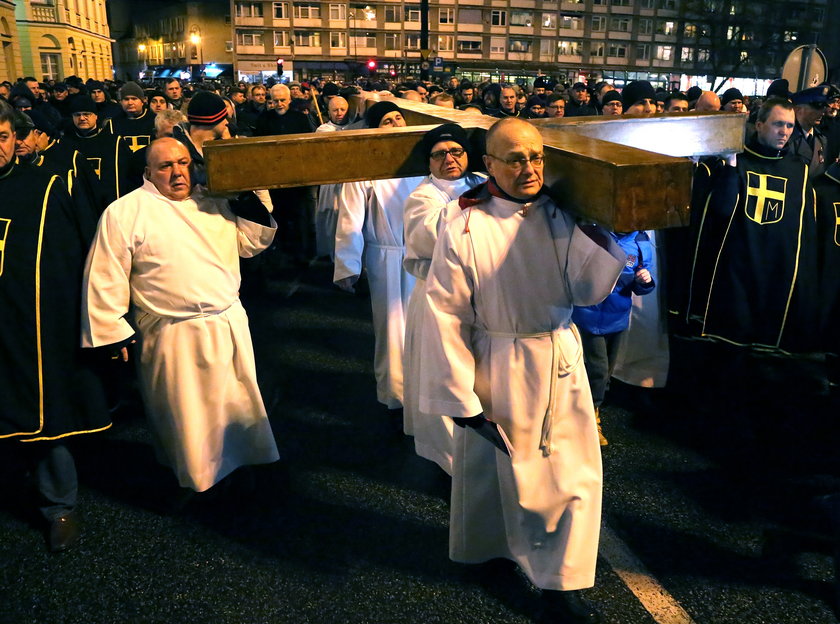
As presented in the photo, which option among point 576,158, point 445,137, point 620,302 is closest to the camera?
point 576,158

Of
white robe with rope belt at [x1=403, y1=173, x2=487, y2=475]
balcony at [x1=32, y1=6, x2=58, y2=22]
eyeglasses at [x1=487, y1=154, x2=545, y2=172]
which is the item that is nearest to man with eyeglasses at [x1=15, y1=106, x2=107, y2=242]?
white robe with rope belt at [x1=403, y1=173, x2=487, y2=475]

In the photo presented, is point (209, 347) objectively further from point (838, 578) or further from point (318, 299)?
point (318, 299)

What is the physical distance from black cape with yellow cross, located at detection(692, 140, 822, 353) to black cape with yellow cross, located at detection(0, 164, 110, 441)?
3.61 metres

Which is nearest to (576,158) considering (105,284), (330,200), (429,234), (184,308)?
(429,234)

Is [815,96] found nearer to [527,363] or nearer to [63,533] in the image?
[527,363]

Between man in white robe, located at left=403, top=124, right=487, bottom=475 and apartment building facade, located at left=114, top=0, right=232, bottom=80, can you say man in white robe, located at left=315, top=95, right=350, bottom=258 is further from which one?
apartment building facade, located at left=114, top=0, right=232, bottom=80

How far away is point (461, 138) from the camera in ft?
11.0

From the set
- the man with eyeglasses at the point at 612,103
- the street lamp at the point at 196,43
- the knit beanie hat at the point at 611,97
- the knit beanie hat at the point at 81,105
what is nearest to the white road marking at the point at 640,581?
the knit beanie hat at the point at 81,105

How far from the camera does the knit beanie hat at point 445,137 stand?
10.2 feet

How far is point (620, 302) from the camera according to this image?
4.52 metres

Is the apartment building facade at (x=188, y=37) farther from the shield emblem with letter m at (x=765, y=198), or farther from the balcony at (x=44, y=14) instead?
the shield emblem with letter m at (x=765, y=198)

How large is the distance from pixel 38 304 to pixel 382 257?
223 cm

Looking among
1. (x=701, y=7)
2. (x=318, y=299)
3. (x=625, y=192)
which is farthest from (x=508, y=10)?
(x=625, y=192)

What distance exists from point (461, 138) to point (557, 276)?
829mm
